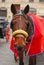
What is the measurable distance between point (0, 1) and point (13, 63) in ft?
111

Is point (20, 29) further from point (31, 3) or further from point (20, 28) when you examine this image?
point (31, 3)

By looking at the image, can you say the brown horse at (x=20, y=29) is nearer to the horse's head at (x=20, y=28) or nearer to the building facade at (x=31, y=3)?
the horse's head at (x=20, y=28)

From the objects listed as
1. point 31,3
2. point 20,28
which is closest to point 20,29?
point 20,28

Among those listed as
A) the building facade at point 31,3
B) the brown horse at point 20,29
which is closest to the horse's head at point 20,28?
the brown horse at point 20,29

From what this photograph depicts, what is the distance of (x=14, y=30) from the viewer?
18.7ft

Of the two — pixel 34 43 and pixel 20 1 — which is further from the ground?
pixel 34 43

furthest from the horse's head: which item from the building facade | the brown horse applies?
the building facade

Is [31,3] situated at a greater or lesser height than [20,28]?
lesser

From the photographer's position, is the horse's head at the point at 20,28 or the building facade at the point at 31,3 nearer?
the horse's head at the point at 20,28

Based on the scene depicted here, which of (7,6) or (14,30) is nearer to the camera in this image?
(14,30)

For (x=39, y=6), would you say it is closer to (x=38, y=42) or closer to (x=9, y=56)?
(x=9, y=56)

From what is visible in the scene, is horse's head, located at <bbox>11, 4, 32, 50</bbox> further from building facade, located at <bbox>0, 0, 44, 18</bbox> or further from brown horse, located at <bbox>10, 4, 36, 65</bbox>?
building facade, located at <bbox>0, 0, 44, 18</bbox>

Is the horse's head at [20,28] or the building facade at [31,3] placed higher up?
the horse's head at [20,28]

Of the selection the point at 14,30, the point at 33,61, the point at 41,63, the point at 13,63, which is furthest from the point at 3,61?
the point at 14,30
